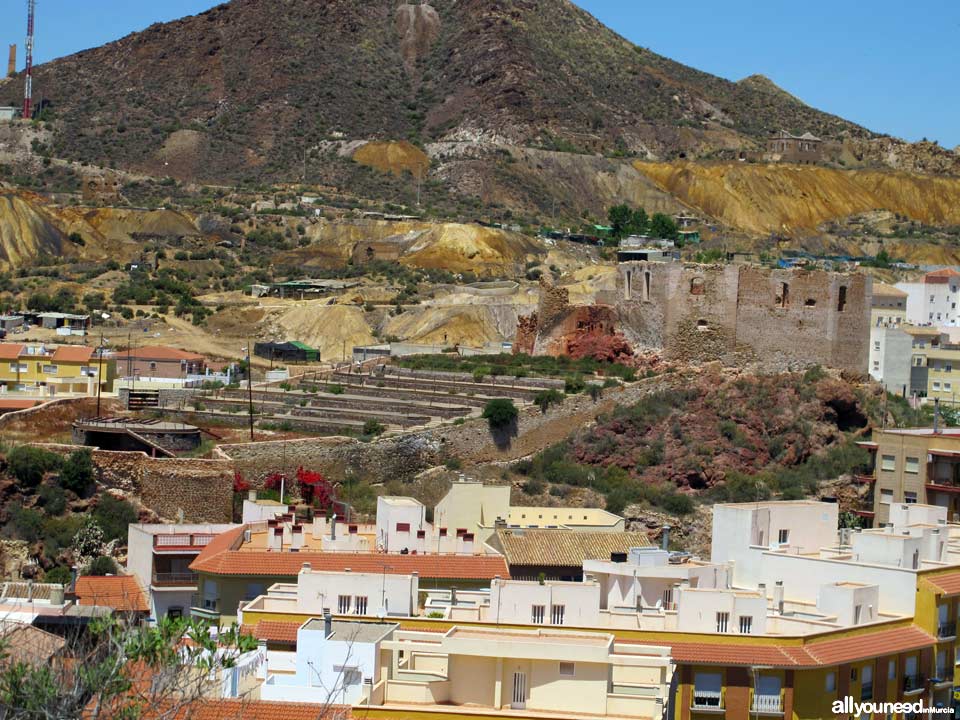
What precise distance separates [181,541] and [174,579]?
1.68 metres

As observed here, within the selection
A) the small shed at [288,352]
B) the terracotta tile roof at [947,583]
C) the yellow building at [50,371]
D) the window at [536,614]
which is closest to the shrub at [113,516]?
the yellow building at [50,371]

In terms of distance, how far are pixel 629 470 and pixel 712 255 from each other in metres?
32.7

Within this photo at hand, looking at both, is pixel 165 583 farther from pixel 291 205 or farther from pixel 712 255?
pixel 291 205

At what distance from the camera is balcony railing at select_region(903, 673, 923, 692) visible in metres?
24.3

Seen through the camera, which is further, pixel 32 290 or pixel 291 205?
pixel 291 205

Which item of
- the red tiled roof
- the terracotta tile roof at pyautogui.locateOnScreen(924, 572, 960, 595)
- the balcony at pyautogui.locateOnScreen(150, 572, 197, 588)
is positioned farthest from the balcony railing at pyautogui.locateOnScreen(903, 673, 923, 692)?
the balcony at pyautogui.locateOnScreen(150, 572, 197, 588)

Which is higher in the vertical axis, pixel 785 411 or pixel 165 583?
pixel 785 411

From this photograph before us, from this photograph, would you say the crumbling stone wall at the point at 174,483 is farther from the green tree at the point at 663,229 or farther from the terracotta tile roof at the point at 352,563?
the green tree at the point at 663,229

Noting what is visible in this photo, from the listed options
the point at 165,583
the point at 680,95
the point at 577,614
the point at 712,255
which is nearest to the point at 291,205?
the point at 712,255

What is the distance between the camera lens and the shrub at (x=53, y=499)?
1658 inches

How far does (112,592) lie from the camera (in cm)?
3212

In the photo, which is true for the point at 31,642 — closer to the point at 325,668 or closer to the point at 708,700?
the point at 325,668

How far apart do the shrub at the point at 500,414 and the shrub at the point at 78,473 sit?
1110 cm

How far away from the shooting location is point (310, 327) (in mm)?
79438
